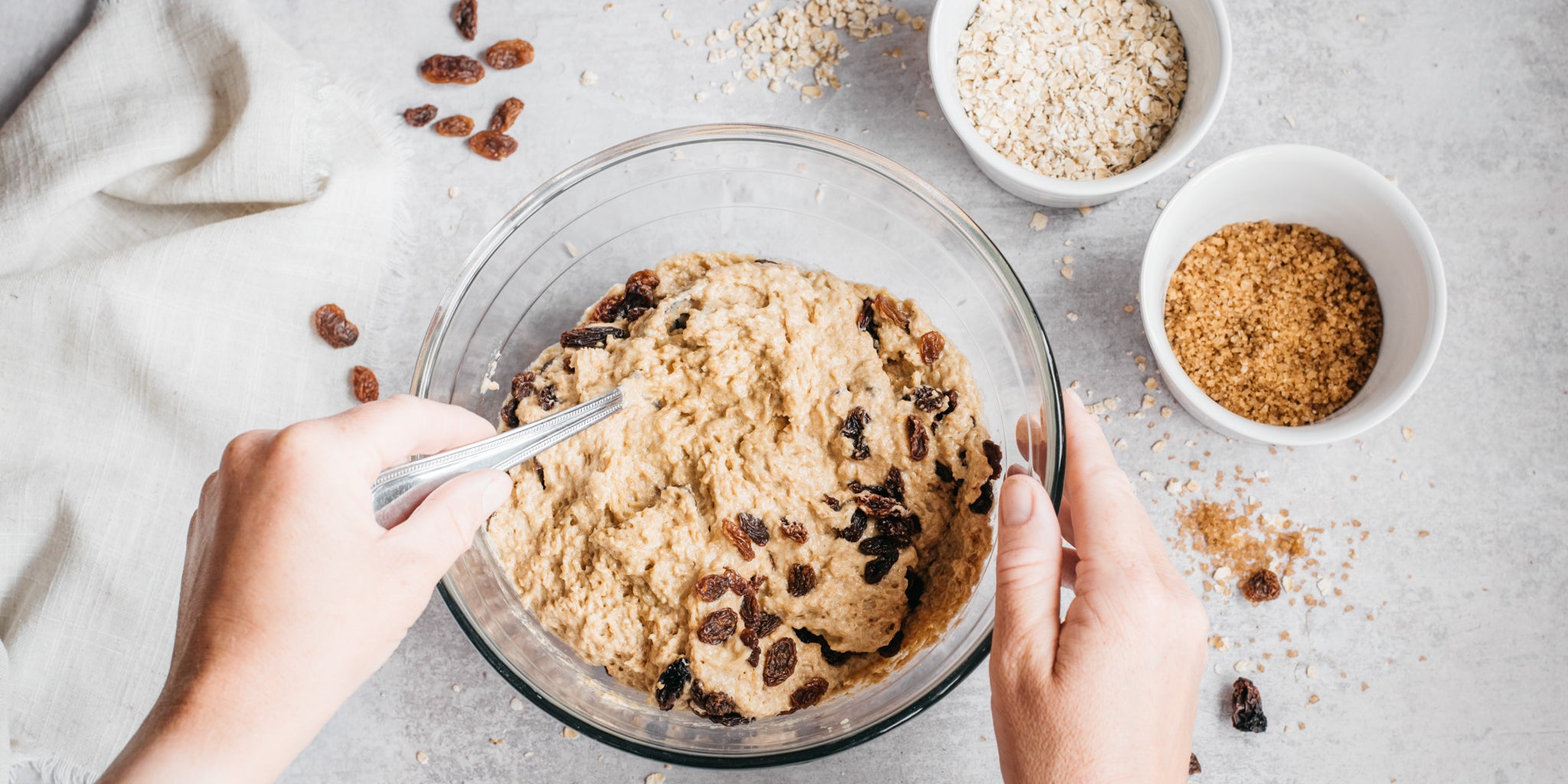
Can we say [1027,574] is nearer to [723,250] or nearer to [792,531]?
[792,531]

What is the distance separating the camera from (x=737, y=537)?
1.95 metres

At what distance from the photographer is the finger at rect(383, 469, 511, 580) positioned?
64.5 inches

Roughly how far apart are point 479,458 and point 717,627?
584 millimetres

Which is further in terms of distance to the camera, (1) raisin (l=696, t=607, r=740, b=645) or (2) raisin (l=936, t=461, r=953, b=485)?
(2) raisin (l=936, t=461, r=953, b=485)

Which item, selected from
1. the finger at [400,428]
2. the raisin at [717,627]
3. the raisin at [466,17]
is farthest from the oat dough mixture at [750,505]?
the raisin at [466,17]

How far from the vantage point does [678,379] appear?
204 centimetres

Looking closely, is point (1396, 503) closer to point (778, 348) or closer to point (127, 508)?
point (778, 348)

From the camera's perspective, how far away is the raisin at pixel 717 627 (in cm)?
192

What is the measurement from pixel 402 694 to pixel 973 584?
1497 millimetres

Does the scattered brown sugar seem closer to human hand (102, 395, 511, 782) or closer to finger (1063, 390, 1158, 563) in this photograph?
finger (1063, 390, 1158, 563)

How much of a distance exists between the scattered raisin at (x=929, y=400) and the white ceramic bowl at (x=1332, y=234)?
0.58 m

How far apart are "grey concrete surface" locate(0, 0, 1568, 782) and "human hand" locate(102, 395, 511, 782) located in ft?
2.93

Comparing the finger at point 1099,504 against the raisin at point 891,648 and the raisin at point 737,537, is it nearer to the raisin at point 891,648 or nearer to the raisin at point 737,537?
the raisin at point 891,648

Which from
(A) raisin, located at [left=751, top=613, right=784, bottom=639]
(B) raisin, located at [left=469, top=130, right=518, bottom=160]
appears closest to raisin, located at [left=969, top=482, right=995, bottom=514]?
(A) raisin, located at [left=751, top=613, right=784, bottom=639]
